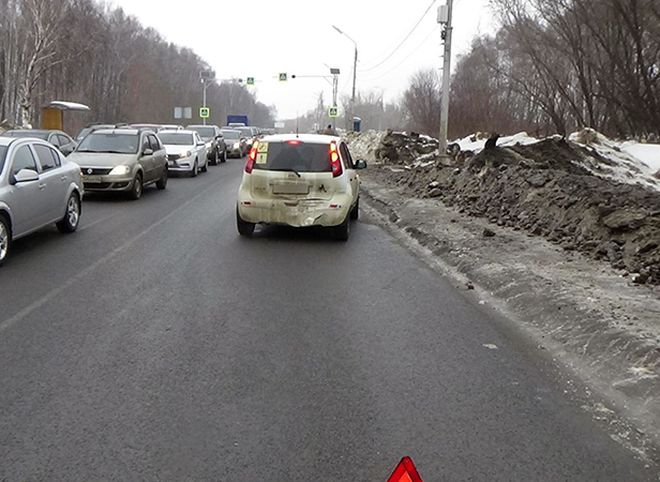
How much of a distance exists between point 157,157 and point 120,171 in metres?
2.74

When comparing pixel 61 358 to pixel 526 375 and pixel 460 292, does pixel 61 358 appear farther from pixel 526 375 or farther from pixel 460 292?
pixel 460 292

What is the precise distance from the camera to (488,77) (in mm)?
53688

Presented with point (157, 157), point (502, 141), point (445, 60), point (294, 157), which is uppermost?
point (445, 60)

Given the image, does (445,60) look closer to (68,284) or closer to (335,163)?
(335,163)

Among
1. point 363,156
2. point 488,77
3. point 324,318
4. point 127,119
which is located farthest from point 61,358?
point 127,119

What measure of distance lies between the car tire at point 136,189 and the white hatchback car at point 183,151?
6.89 meters

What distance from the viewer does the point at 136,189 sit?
53.8ft

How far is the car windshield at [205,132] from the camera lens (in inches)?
1310

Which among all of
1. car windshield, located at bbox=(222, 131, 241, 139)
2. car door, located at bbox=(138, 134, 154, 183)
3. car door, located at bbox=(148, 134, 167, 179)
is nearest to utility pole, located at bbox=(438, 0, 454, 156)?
car door, located at bbox=(148, 134, 167, 179)

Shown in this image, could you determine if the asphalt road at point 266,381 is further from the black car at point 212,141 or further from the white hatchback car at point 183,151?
the black car at point 212,141

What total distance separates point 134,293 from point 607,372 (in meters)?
4.76

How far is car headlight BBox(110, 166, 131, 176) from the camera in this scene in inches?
617

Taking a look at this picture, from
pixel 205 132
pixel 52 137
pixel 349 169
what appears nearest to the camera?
pixel 349 169

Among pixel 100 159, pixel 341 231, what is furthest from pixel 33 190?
pixel 100 159
